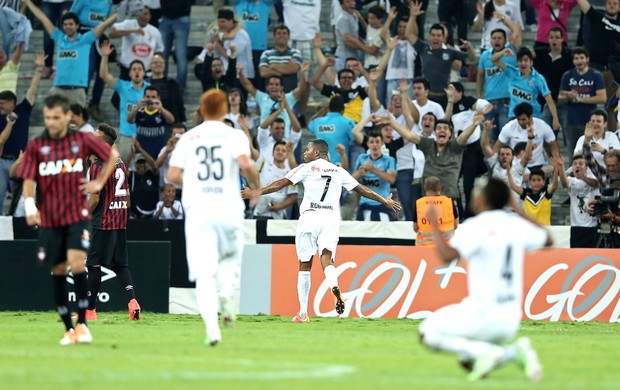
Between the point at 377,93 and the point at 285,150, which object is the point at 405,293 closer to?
the point at 285,150

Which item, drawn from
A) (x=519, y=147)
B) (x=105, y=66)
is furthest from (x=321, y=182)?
(x=105, y=66)

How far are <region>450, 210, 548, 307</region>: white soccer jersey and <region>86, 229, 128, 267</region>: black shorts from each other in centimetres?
903

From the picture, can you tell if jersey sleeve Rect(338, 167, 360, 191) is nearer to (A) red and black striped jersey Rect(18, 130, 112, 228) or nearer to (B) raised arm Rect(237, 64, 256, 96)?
(A) red and black striped jersey Rect(18, 130, 112, 228)

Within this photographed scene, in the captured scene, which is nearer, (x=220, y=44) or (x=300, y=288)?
(x=300, y=288)

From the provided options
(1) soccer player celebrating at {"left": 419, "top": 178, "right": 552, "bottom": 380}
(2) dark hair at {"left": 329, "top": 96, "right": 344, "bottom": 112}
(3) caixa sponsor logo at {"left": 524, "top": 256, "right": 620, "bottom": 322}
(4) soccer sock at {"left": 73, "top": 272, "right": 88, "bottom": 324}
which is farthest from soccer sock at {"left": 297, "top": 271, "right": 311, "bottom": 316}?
(1) soccer player celebrating at {"left": 419, "top": 178, "right": 552, "bottom": 380}

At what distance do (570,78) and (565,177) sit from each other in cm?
272

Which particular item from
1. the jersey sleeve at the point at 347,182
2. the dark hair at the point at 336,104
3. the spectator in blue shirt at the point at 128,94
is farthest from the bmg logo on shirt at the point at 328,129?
the jersey sleeve at the point at 347,182

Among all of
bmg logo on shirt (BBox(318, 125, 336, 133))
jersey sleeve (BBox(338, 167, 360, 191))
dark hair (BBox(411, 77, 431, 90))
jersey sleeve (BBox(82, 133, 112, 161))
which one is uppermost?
dark hair (BBox(411, 77, 431, 90))

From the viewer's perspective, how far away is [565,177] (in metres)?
21.5

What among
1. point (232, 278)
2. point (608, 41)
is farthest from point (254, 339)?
point (608, 41)

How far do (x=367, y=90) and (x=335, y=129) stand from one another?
60.4 inches

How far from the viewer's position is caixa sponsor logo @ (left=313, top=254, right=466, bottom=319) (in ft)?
65.7

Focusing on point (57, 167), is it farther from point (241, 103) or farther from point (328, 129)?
point (241, 103)

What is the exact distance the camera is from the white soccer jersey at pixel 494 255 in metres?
9.13
